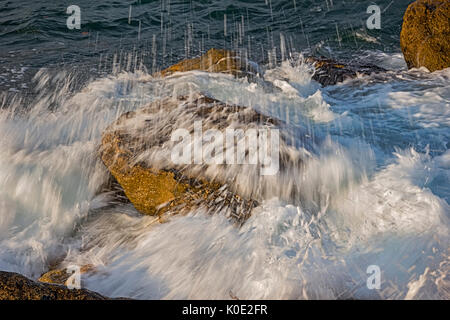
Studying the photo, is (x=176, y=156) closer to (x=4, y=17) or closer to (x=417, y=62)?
(x=417, y=62)

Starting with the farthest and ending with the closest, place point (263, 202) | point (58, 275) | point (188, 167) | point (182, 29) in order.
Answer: point (182, 29) < point (188, 167) < point (263, 202) < point (58, 275)

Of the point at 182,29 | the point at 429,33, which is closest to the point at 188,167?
the point at 429,33

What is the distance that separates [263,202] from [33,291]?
191 cm

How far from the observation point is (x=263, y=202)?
353cm

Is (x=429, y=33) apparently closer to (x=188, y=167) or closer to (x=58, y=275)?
(x=188, y=167)

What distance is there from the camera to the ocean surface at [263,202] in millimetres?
2871

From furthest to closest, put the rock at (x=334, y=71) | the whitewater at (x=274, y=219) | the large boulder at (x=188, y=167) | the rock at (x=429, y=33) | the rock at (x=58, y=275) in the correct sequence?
the rock at (x=334, y=71) < the rock at (x=429, y=33) < the large boulder at (x=188, y=167) < the rock at (x=58, y=275) < the whitewater at (x=274, y=219)

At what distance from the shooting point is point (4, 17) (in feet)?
36.0

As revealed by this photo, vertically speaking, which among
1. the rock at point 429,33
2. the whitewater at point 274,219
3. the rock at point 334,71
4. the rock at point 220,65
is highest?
the rock at point 429,33

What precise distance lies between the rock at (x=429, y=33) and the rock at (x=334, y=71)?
65 centimetres

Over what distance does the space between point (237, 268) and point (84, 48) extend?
320 inches

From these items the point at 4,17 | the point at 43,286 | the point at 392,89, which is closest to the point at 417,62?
the point at 392,89

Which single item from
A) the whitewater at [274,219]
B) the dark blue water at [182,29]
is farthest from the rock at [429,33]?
the dark blue water at [182,29]

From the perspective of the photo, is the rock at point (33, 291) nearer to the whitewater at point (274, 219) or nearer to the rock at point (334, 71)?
the whitewater at point (274, 219)
